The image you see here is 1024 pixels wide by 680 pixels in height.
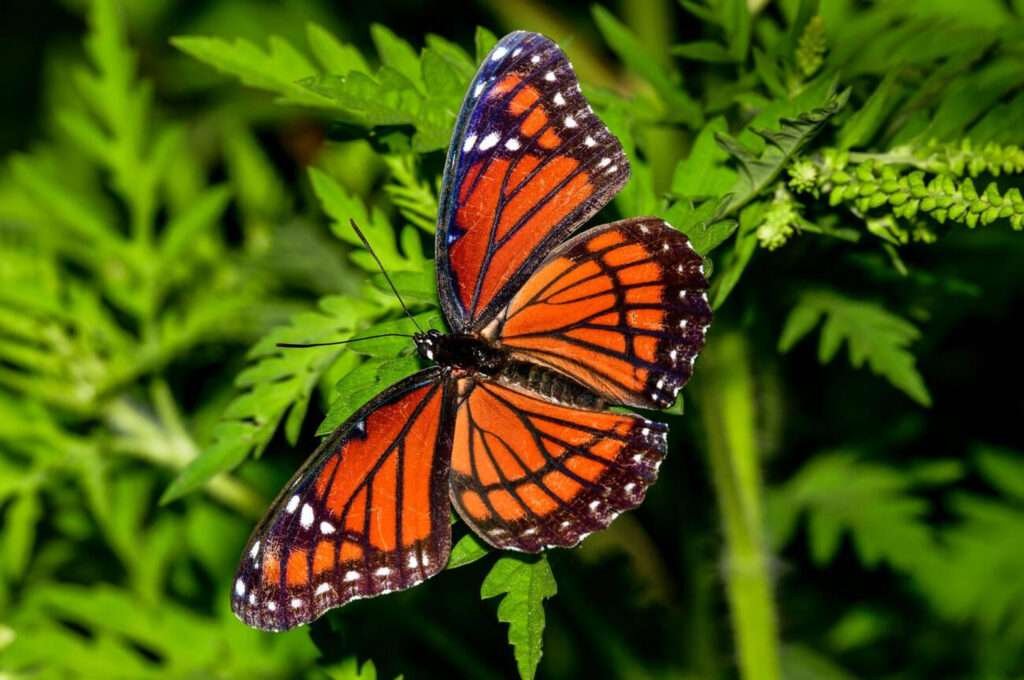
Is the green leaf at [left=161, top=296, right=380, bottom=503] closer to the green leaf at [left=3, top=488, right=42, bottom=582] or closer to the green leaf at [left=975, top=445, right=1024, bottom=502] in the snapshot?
the green leaf at [left=3, top=488, right=42, bottom=582]

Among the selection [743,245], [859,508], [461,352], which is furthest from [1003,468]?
[461,352]

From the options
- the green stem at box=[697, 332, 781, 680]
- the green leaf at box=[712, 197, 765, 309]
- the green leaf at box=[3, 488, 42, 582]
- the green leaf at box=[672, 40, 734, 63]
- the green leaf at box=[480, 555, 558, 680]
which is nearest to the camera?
the green leaf at box=[480, 555, 558, 680]

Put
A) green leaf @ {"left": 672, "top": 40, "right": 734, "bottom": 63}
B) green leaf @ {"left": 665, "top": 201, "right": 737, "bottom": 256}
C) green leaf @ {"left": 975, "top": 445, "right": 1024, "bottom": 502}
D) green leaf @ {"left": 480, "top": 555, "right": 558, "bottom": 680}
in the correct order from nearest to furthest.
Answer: green leaf @ {"left": 480, "top": 555, "right": 558, "bottom": 680} → green leaf @ {"left": 665, "top": 201, "right": 737, "bottom": 256} → green leaf @ {"left": 672, "top": 40, "right": 734, "bottom": 63} → green leaf @ {"left": 975, "top": 445, "right": 1024, "bottom": 502}

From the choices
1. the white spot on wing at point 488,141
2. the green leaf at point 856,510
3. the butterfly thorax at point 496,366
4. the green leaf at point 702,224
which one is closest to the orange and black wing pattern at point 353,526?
the butterfly thorax at point 496,366

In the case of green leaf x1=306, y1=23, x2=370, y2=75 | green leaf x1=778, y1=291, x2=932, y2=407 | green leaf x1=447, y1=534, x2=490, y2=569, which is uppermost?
green leaf x1=306, y1=23, x2=370, y2=75

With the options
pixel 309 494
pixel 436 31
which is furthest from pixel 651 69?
pixel 436 31

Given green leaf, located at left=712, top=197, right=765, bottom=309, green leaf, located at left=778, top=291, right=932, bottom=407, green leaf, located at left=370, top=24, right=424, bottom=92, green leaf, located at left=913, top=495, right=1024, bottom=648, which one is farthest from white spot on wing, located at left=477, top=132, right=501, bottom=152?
green leaf, located at left=913, top=495, right=1024, bottom=648

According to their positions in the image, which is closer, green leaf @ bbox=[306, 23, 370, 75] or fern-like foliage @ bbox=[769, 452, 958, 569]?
green leaf @ bbox=[306, 23, 370, 75]
